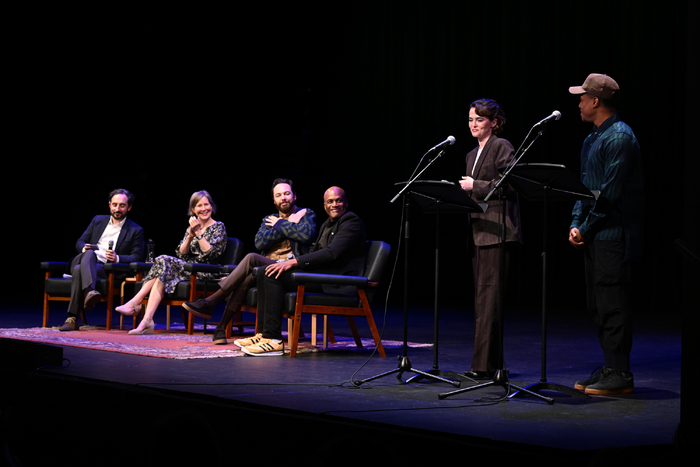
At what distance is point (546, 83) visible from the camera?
815 centimetres

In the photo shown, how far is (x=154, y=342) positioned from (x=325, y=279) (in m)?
1.36

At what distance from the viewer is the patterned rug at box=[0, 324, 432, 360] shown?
4.52 m

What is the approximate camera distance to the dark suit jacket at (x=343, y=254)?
15.5 feet

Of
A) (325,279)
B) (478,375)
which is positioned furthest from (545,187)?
(325,279)

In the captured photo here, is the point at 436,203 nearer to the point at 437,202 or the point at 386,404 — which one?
the point at 437,202

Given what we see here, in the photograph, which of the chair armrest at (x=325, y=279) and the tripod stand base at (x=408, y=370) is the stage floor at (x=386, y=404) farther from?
the chair armrest at (x=325, y=279)

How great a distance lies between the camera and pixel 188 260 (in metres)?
5.89

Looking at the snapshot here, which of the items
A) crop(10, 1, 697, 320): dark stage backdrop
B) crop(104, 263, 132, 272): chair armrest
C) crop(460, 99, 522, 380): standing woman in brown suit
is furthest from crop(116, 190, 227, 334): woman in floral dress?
crop(10, 1, 697, 320): dark stage backdrop

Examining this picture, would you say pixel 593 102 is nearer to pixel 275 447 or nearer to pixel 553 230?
pixel 275 447

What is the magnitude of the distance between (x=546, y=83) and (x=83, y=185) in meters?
5.57

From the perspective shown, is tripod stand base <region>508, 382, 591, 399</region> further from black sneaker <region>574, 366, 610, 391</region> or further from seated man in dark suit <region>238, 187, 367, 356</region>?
seated man in dark suit <region>238, 187, 367, 356</region>

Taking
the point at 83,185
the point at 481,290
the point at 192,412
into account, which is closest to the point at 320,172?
the point at 83,185

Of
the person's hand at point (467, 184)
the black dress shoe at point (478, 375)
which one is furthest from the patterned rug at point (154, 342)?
the person's hand at point (467, 184)

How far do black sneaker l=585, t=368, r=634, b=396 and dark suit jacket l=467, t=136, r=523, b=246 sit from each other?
0.73 m
